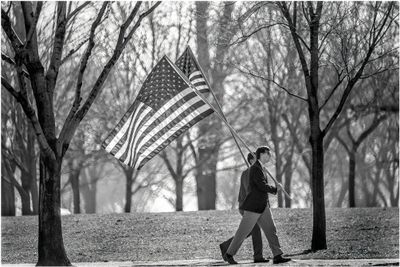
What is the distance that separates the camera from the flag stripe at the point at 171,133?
15023mm

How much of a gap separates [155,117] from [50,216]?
2.36 meters

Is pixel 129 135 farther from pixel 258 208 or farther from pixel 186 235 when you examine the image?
pixel 186 235

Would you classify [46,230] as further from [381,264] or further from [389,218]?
[389,218]

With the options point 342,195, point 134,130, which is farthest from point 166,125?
point 342,195

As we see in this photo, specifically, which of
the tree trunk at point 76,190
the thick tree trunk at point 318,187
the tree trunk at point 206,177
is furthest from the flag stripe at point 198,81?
the tree trunk at point 76,190

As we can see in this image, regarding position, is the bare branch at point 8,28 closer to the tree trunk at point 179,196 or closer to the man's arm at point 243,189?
the man's arm at point 243,189

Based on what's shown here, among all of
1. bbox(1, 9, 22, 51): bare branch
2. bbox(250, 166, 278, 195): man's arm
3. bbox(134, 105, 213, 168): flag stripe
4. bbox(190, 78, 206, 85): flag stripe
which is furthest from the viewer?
bbox(190, 78, 206, 85): flag stripe

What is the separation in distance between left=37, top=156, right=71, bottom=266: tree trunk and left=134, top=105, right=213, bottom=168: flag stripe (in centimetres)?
140

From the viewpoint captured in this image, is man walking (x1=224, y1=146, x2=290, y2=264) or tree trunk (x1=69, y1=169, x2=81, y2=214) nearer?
man walking (x1=224, y1=146, x2=290, y2=264)

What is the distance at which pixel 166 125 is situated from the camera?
595 inches

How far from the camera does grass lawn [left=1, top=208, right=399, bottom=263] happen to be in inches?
682

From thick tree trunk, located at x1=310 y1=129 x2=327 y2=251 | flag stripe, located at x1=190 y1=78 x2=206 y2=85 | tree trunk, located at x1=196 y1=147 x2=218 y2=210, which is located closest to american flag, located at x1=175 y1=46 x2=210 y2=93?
flag stripe, located at x1=190 y1=78 x2=206 y2=85

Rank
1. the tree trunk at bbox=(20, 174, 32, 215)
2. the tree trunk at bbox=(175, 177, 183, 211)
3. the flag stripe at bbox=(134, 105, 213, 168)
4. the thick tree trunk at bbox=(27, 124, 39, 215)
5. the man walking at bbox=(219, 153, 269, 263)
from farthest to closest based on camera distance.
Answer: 1. the tree trunk at bbox=(175, 177, 183, 211)
2. the tree trunk at bbox=(20, 174, 32, 215)
3. the thick tree trunk at bbox=(27, 124, 39, 215)
4. the flag stripe at bbox=(134, 105, 213, 168)
5. the man walking at bbox=(219, 153, 269, 263)

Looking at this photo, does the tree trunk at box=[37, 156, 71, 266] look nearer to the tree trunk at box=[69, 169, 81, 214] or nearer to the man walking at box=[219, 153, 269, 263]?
the man walking at box=[219, 153, 269, 263]
